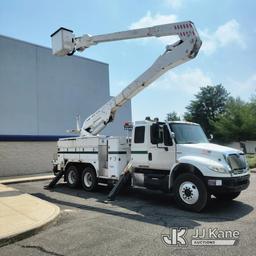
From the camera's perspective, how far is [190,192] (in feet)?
31.5

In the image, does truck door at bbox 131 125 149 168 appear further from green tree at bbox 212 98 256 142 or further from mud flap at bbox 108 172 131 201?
green tree at bbox 212 98 256 142

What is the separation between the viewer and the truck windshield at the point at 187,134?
34.8 feet

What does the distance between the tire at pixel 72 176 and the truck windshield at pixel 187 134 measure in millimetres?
5341

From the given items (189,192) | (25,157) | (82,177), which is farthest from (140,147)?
(25,157)

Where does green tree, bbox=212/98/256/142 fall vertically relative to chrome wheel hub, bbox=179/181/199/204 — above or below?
above

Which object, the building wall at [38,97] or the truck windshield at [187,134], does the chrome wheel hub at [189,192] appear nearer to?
the truck windshield at [187,134]

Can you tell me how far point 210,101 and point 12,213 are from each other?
69223 mm

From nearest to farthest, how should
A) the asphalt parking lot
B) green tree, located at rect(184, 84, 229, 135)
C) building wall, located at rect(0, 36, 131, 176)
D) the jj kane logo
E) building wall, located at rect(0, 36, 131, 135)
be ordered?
1. the asphalt parking lot
2. the jj kane logo
3. building wall, located at rect(0, 36, 131, 176)
4. building wall, located at rect(0, 36, 131, 135)
5. green tree, located at rect(184, 84, 229, 135)

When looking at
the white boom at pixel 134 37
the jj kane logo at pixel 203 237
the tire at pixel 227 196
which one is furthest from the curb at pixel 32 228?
the white boom at pixel 134 37

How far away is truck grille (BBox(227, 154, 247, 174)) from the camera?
31.1 feet

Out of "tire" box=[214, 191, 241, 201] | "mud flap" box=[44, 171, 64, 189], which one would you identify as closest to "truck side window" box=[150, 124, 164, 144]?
"tire" box=[214, 191, 241, 201]

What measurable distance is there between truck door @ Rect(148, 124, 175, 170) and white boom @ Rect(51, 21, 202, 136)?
209cm

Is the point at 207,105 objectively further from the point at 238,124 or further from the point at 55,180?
the point at 55,180

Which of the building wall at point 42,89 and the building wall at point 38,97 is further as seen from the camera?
the building wall at point 42,89
